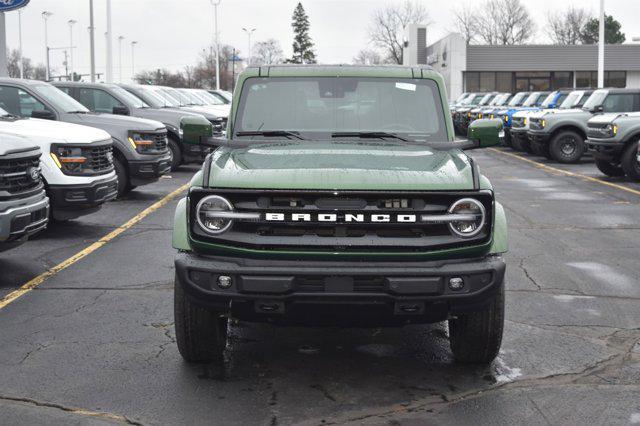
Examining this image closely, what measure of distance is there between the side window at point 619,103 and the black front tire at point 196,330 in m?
16.9

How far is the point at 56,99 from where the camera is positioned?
12.9 metres

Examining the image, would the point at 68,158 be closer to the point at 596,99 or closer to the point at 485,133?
the point at 485,133

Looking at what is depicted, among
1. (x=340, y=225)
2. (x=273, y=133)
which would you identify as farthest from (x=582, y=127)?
(x=340, y=225)

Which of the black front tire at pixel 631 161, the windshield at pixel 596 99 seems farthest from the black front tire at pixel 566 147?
the black front tire at pixel 631 161

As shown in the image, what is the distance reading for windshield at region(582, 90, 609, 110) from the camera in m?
20.5

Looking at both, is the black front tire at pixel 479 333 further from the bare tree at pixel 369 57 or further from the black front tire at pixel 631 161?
the bare tree at pixel 369 57

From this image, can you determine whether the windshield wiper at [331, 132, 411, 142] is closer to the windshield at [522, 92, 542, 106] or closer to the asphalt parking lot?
the asphalt parking lot

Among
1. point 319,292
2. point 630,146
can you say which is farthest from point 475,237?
point 630,146

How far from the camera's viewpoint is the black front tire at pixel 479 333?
498cm

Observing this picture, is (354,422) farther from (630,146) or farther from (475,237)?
(630,146)

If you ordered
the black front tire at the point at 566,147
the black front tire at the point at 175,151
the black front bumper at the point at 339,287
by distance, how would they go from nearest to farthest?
the black front bumper at the point at 339,287
the black front tire at the point at 175,151
the black front tire at the point at 566,147

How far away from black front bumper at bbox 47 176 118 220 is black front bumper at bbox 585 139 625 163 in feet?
33.4

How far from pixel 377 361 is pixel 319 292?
110cm

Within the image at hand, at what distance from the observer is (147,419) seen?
4398 mm
